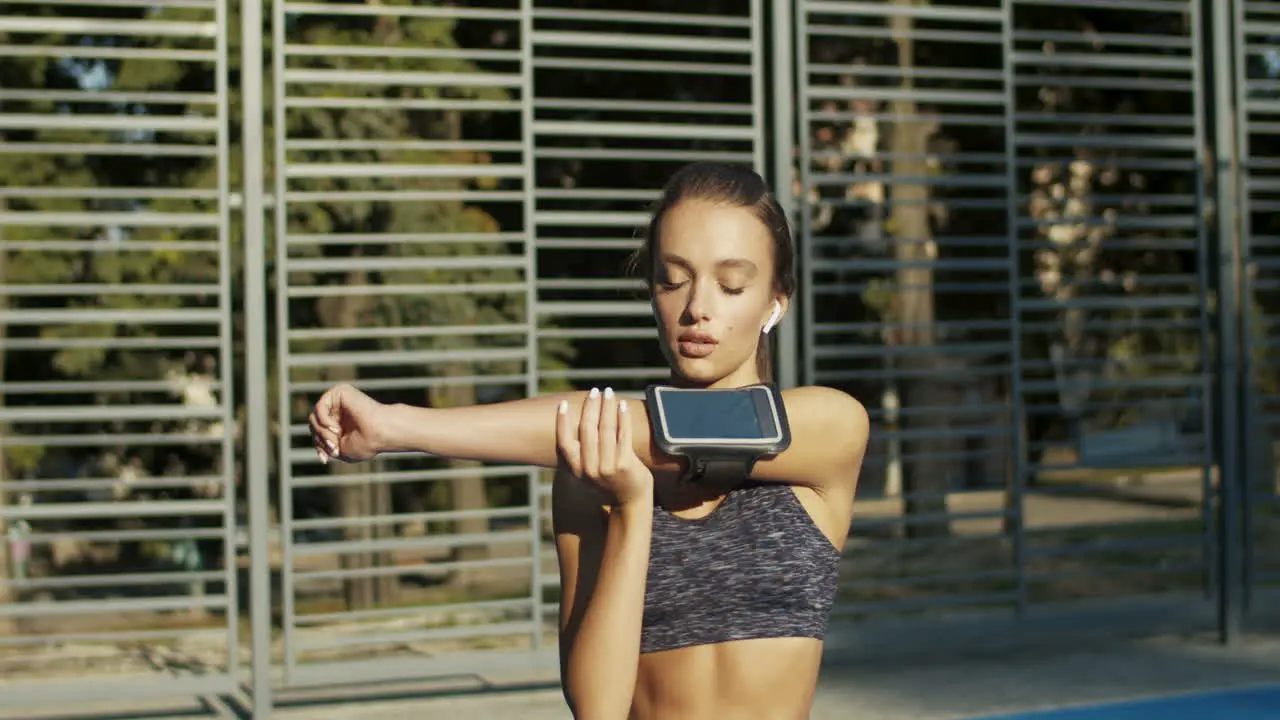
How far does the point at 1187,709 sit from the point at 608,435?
5883mm

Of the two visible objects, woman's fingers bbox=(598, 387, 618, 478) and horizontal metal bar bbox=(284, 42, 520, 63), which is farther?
horizontal metal bar bbox=(284, 42, 520, 63)

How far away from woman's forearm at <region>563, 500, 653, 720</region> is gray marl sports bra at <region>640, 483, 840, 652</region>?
0.72 feet

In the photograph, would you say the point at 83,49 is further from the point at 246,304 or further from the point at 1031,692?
the point at 1031,692

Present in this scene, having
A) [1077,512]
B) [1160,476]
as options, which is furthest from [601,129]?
[1160,476]

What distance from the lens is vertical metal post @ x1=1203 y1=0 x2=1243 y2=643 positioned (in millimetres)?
8344

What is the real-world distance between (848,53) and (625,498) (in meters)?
12.0

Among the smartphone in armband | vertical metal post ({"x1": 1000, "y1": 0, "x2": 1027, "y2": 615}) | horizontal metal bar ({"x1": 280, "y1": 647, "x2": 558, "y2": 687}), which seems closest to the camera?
the smartphone in armband

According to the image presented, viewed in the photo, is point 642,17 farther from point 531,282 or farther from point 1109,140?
point 1109,140

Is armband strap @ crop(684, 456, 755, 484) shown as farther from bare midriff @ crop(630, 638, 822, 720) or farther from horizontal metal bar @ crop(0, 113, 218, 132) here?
horizontal metal bar @ crop(0, 113, 218, 132)

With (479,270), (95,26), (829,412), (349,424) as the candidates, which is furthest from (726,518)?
(479,270)

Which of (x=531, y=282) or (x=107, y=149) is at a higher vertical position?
(x=107, y=149)

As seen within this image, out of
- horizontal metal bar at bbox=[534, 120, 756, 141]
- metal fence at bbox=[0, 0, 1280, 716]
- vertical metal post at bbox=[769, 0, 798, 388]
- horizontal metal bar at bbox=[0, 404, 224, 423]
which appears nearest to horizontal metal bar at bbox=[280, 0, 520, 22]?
metal fence at bbox=[0, 0, 1280, 716]

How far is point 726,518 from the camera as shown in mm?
2094

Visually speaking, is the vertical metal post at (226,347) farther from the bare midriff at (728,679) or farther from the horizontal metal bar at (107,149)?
the bare midriff at (728,679)
